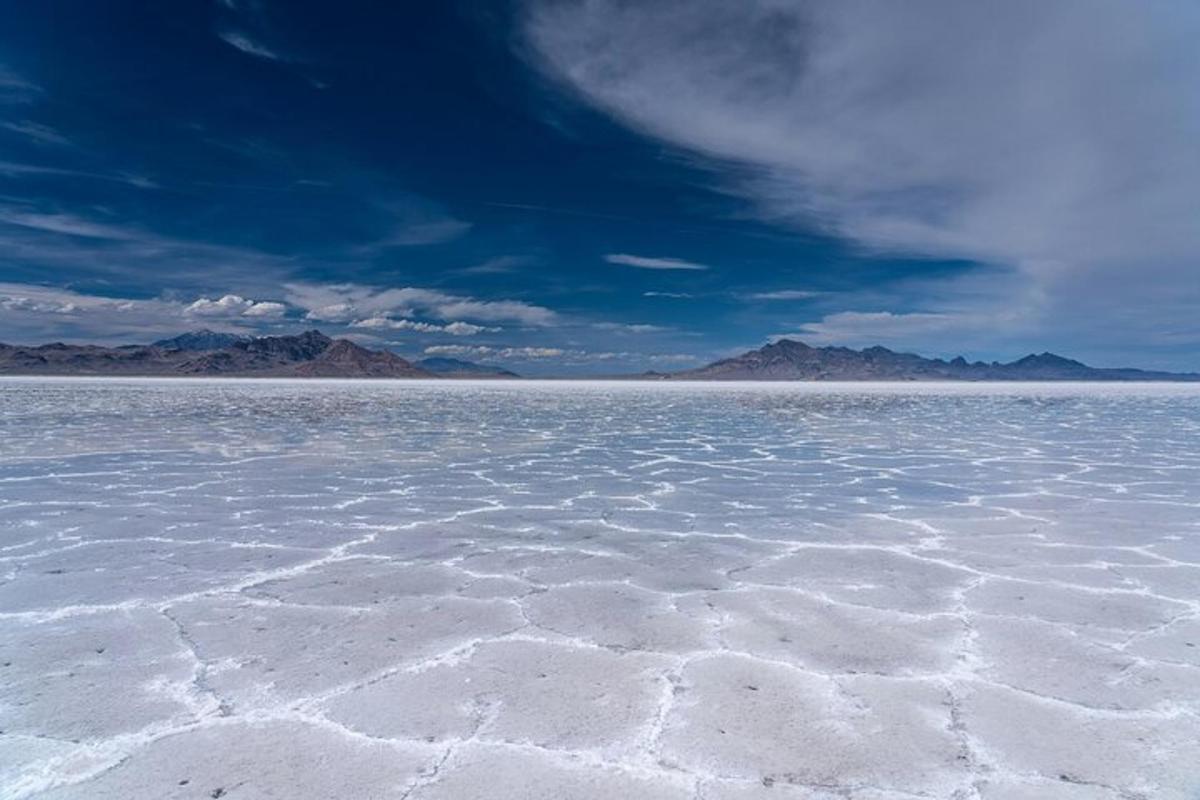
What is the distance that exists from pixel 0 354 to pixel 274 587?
618ft

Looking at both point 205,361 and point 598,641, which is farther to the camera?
point 205,361

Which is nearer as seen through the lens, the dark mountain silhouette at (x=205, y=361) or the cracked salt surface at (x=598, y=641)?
the cracked salt surface at (x=598, y=641)

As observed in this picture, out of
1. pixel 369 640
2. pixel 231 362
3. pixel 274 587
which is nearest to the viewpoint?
pixel 369 640

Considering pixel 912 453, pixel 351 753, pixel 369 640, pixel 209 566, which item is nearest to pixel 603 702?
pixel 351 753

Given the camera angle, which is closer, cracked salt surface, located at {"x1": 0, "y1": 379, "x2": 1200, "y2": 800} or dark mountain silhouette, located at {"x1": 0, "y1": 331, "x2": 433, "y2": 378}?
cracked salt surface, located at {"x1": 0, "y1": 379, "x2": 1200, "y2": 800}

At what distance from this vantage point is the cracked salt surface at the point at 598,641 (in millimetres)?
2514

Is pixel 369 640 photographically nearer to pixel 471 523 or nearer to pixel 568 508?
pixel 471 523

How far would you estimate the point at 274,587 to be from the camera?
4.52 m

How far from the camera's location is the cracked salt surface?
2.51 meters

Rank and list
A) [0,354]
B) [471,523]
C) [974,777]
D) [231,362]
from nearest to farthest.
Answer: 1. [974,777]
2. [471,523]
3. [0,354]
4. [231,362]

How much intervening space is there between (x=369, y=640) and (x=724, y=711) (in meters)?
1.76

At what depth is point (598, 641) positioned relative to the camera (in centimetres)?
365

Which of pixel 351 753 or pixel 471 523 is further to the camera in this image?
pixel 471 523

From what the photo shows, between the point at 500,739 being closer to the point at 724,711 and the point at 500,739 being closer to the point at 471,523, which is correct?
the point at 724,711
